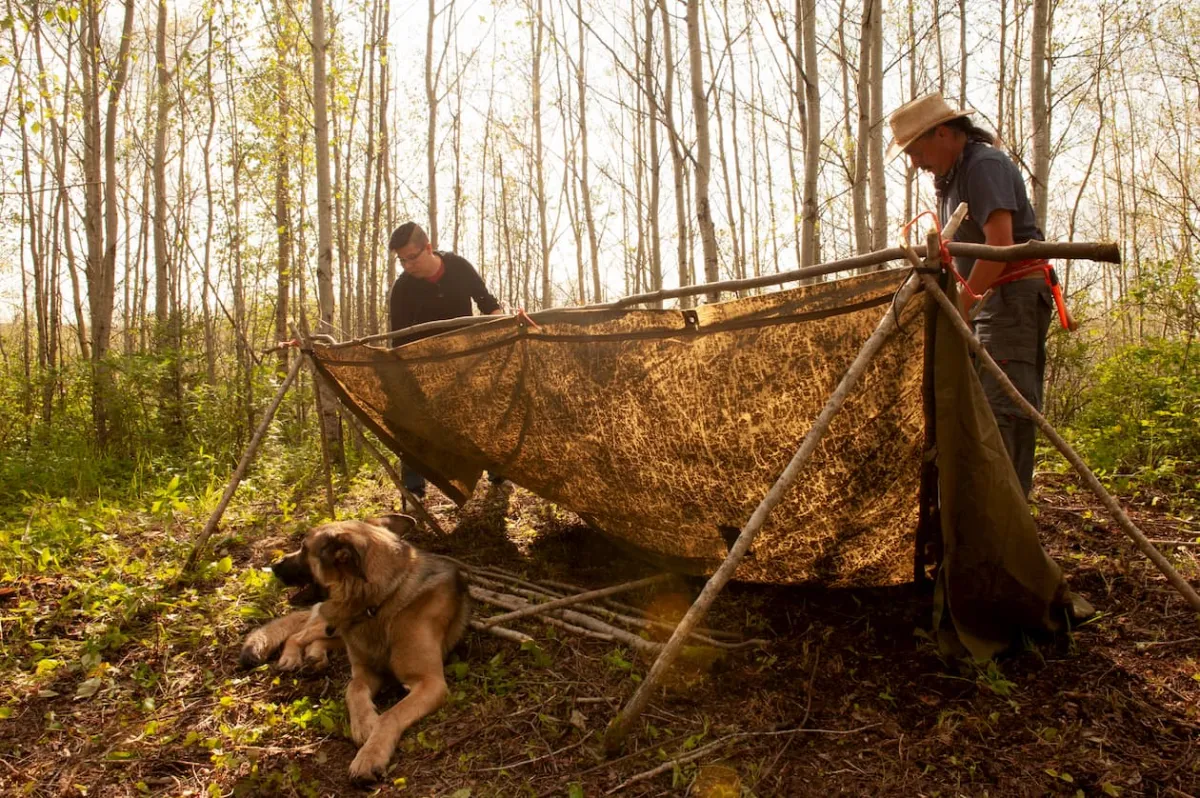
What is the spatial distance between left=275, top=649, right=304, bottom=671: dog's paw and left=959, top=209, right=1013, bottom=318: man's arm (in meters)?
3.69

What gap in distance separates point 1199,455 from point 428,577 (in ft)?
18.4

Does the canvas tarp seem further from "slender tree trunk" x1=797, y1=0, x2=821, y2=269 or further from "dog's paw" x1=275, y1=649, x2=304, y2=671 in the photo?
"slender tree trunk" x1=797, y1=0, x2=821, y2=269

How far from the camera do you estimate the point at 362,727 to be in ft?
8.98

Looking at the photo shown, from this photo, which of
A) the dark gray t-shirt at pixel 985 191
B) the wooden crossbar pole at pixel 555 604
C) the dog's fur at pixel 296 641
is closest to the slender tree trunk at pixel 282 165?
the dog's fur at pixel 296 641

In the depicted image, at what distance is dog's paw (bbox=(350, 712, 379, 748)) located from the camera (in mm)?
2697

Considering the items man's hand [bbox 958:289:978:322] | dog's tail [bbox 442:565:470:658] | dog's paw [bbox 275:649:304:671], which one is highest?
man's hand [bbox 958:289:978:322]

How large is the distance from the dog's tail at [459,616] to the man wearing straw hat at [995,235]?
284 centimetres

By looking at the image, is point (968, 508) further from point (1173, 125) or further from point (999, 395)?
point (1173, 125)

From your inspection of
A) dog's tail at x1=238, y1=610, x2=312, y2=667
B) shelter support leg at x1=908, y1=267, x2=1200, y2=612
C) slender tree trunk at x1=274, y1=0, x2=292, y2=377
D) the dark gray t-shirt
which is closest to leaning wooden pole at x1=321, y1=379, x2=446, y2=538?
dog's tail at x1=238, y1=610, x2=312, y2=667

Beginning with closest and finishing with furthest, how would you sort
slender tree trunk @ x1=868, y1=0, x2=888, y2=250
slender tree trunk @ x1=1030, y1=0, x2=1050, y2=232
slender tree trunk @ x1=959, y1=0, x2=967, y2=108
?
slender tree trunk @ x1=868, y1=0, x2=888, y2=250 → slender tree trunk @ x1=1030, y1=0, x2=1050, y2=232 → slender tree trunk @ x1=959, y1=0, x2=967, y2=108

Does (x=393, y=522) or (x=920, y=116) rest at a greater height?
(x=920, y=116)

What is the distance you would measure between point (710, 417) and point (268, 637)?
265cm

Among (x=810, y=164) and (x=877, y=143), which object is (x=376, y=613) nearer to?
(x=810, y=164)

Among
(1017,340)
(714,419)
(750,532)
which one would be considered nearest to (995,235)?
(1017,340)
